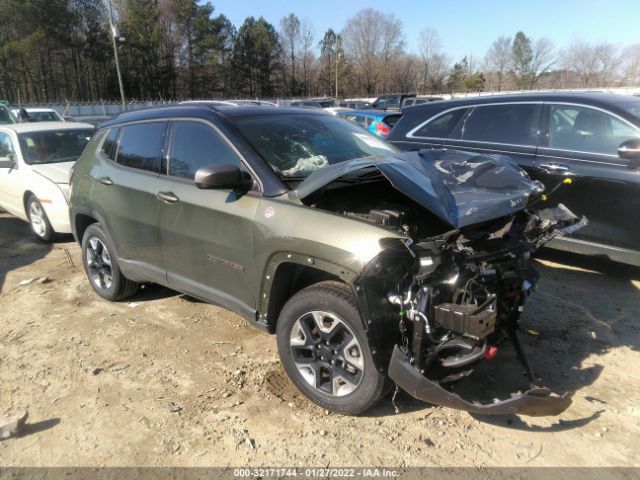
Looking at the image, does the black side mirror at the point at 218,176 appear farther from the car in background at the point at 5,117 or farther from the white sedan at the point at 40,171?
the car in background at the point at 5,117

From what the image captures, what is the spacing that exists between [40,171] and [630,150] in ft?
24.6

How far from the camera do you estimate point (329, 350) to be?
9.66 ft

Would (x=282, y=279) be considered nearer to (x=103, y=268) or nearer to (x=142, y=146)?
(x=142, y=146)

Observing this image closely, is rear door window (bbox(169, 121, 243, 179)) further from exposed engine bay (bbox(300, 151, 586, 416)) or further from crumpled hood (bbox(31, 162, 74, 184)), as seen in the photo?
crumpled hood (bbox(31, 162, 74, 184))

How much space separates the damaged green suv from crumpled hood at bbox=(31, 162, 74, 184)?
337 centimetres

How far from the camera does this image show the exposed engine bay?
2.54 m

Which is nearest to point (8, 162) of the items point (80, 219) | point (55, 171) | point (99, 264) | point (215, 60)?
point (55, 171)

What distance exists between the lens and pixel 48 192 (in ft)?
22.0

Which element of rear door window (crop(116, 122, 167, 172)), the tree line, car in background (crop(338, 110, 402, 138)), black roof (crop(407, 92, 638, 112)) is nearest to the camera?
rear door window (crop(116, 122, 167, 172))

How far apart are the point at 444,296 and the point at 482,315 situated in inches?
9.3

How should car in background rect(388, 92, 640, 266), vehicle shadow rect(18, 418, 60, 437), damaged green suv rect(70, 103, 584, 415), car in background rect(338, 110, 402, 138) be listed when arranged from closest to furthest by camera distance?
damaged green suv rect(70, 103, 584, 415), vehicle shadow rect(18, 418, 60, 437), car in background rect(388, 92, 640, 266), car in background rect(338, 110, 402, 138)

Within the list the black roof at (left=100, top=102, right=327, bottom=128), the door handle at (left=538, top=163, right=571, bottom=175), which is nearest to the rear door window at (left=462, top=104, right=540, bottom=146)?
the door handle at (left=538, top=163, right=571, bottom=175)

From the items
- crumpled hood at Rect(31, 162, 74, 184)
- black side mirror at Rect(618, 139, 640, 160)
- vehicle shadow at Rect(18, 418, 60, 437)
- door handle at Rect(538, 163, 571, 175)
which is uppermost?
black side mirror at Rect(618, 139, 640, 160)

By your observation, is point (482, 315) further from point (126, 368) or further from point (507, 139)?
point (507, 139)
